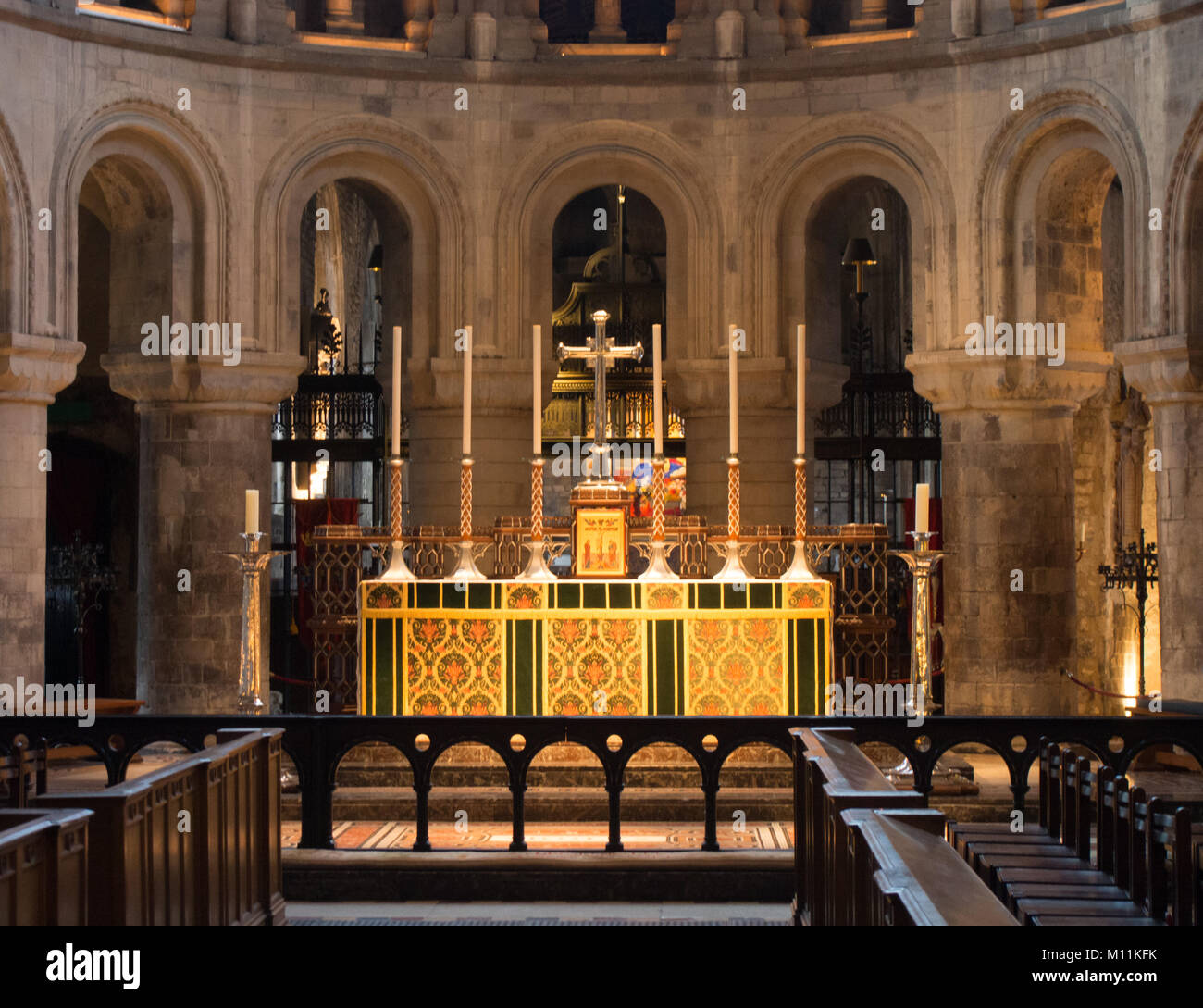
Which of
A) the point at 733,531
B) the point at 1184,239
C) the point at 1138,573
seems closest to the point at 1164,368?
the point at 1184,239

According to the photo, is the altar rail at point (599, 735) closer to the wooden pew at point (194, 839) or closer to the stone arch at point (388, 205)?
the wooden pew at point (194, 839)

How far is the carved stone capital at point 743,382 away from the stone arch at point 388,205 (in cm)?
181

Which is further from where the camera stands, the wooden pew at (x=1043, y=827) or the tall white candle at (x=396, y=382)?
the tall white candle at (x=396, y=382)

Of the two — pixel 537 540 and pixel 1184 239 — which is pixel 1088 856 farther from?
pixel 1184 239

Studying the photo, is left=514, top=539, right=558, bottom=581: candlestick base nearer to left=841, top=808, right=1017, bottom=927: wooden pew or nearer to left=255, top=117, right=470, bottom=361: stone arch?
left=255, top=117, right=470, bottom=361: stone arch

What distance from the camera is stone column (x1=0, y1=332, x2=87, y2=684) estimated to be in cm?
1079

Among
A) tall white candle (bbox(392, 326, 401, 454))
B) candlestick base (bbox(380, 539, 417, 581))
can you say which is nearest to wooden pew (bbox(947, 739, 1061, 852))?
candlestick base (bbox(380, 539, 417, 581))

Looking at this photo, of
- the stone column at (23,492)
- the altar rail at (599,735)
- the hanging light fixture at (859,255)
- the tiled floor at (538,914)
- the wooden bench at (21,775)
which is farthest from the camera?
the hanging light fixture at (859,255)

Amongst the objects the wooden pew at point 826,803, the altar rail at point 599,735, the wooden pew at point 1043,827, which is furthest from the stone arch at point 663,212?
the wooden pew at point 1043,827

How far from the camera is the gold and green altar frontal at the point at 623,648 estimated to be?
8844 millimetres

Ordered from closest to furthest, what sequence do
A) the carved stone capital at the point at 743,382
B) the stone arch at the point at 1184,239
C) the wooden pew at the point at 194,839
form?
the wooden pew at the point at 194,839 < the stone arch at the point at 1184,239 < the carved stone capital at the point at 743,382

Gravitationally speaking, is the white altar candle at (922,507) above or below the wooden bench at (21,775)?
above
